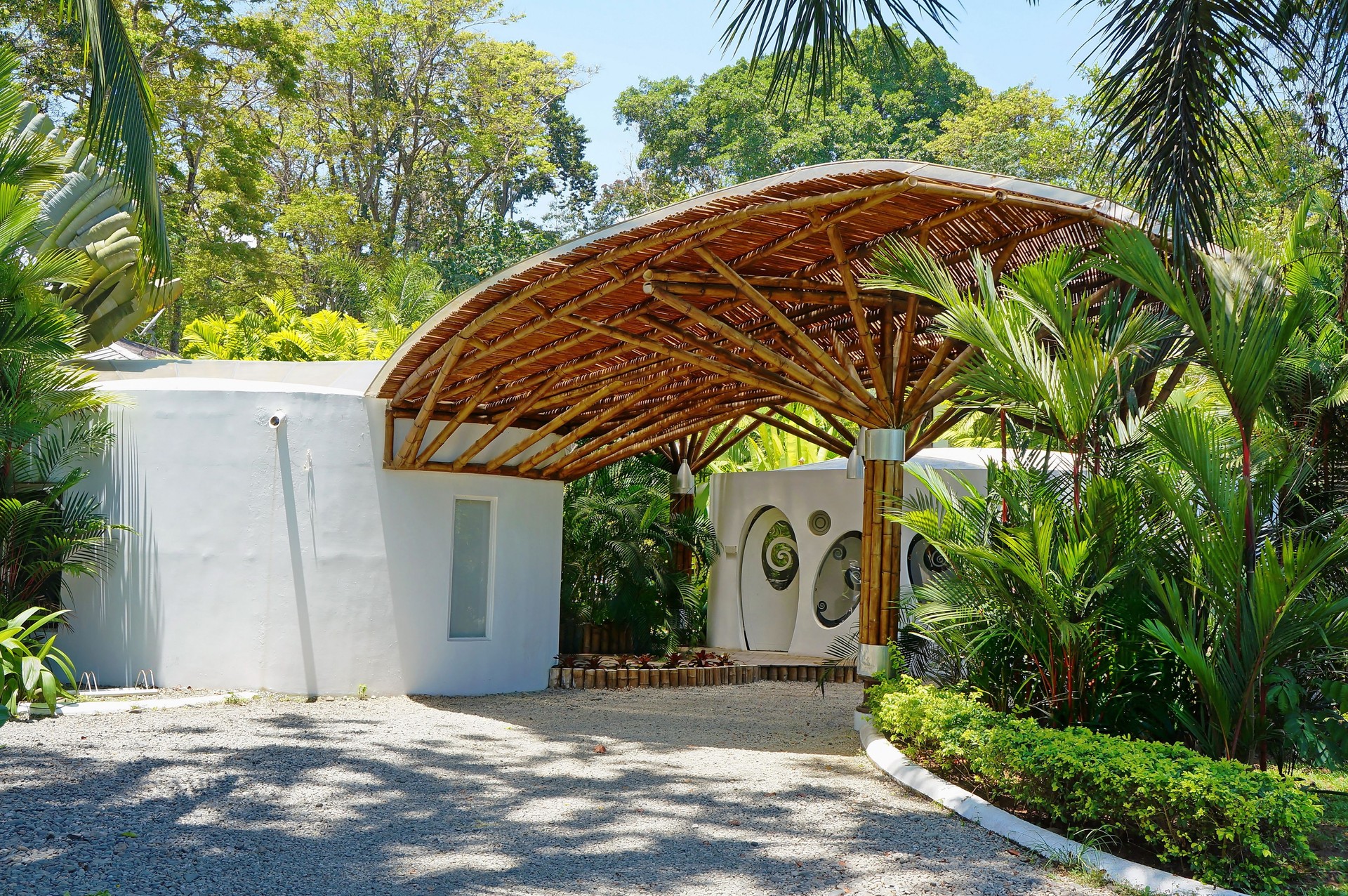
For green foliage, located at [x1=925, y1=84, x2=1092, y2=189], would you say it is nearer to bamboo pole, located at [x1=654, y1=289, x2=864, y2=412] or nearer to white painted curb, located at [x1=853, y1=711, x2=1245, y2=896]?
bamboo pole, located at [x1=654, y1=289, x2=864, y2=412]

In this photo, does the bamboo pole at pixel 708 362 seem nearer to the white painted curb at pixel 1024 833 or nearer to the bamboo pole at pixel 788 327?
the bamboo pole at pixel 788 327

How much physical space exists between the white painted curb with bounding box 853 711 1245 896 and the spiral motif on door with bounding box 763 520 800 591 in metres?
7.69

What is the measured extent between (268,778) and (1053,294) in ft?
17.9

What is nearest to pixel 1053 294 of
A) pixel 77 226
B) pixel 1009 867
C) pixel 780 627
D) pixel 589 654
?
pixel 1009 867

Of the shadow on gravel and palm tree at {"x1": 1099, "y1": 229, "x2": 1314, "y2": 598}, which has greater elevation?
palm tree at {"x1": 1099, "y1": 229, "x2": 1314, "y2": 598}

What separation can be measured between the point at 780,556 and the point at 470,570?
18.3ft

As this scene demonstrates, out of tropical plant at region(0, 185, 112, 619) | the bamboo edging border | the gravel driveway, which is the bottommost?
the gravel driveway

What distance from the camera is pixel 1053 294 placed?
→ 21.2 ft

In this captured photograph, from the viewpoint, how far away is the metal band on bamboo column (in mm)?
8938

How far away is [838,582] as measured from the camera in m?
15.5

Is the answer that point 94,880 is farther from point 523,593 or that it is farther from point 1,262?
point 523,593

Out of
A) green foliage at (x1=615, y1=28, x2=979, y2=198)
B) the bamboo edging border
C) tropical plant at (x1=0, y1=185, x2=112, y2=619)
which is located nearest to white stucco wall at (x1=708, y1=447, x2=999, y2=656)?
the bamboo edging border

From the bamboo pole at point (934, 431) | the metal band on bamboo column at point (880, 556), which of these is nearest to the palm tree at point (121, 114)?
the metal band on bamboo column at point (880, 556)

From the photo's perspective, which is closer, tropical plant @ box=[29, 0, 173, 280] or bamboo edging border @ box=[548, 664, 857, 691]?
tropical plant @ box=[29, 0, 173, 280]
